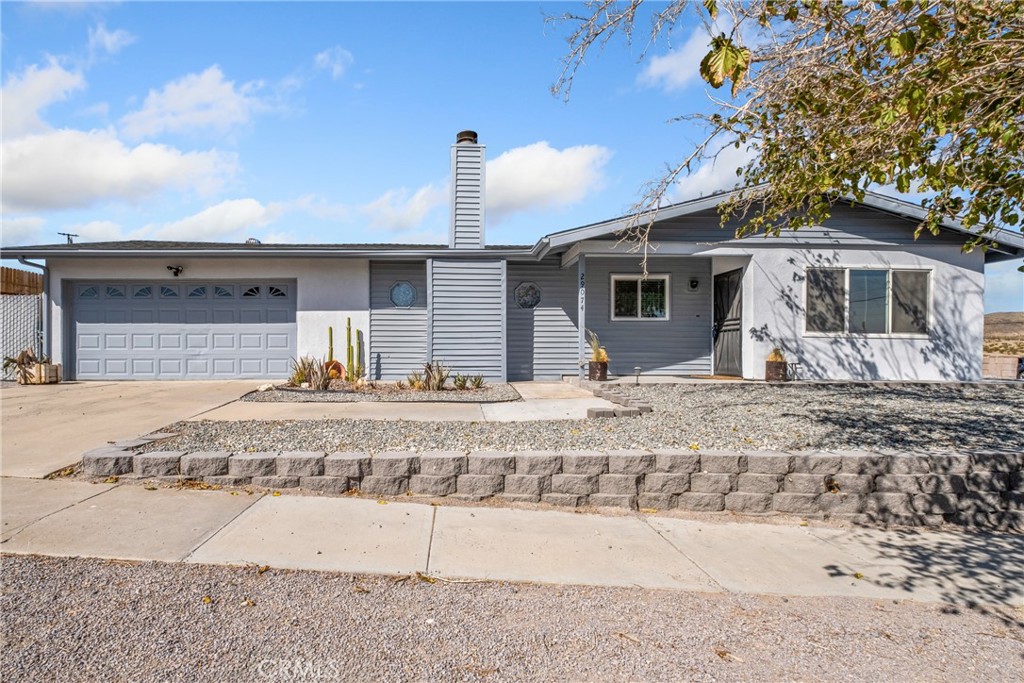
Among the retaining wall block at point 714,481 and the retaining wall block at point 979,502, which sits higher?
the retaining wall block at point 714,481

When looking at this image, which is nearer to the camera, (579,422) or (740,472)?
(740,472)

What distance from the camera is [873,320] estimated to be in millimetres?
10938

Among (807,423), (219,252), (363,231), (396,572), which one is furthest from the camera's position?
(363,231)

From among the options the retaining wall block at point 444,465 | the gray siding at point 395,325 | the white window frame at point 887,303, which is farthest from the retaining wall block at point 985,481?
the gray siding at point 395,325

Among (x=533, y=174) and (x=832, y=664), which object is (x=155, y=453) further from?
(x=533, y=174)

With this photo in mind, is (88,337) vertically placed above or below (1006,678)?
above

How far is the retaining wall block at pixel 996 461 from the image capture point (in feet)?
15.2

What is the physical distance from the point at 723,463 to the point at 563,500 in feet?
4.32

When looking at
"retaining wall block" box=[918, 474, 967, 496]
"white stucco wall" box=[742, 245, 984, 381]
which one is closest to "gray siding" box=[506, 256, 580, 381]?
"white stucco wall" box=[742, 245, 984, 381]

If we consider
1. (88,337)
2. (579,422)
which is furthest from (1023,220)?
(88,337)

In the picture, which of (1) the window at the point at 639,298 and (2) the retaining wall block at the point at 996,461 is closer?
(2) the retaining wall block at the point at 996,461

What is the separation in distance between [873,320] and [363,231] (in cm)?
1255
